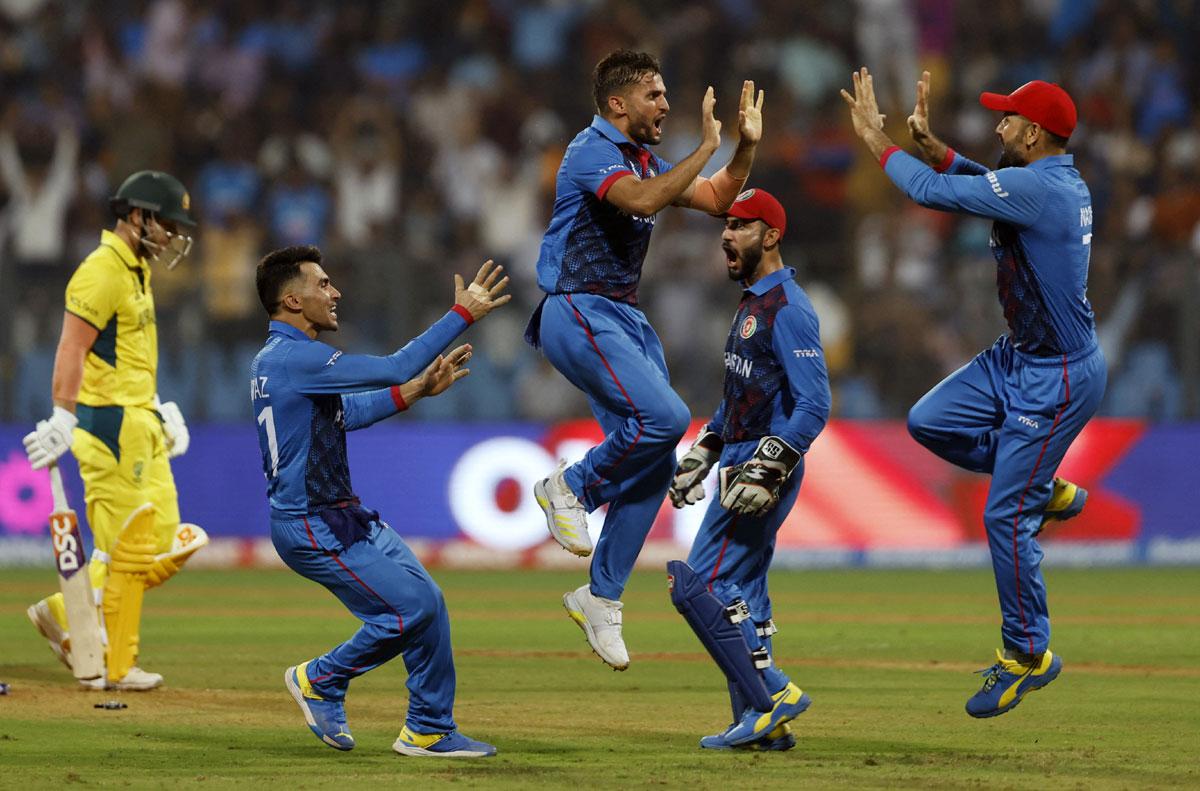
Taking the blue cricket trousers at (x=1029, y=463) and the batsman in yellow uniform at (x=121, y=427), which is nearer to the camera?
the blue cricket trousers at (x=1029, y=463)

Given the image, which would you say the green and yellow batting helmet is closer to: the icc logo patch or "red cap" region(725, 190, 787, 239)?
"red cap" region(725, 190, 787, 239)

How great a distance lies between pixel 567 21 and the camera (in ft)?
73.8

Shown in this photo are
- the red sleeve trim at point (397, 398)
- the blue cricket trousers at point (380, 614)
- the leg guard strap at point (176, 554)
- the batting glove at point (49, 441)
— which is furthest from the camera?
the leg guard strap at point (176, 554)

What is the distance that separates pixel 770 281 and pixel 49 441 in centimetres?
404

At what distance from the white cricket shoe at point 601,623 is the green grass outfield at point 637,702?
428mm

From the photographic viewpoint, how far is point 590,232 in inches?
332

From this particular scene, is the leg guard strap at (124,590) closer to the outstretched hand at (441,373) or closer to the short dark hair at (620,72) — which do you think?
the outstretched hand at (441,373)

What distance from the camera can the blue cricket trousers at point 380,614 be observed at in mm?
7902

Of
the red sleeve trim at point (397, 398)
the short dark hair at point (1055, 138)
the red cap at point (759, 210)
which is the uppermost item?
the short dark hair at point (1055, 138)

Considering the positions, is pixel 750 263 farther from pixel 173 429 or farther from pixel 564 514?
pixel 173 429

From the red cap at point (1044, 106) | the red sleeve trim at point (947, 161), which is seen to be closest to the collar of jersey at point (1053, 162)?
the red cap at point (1044, 106)

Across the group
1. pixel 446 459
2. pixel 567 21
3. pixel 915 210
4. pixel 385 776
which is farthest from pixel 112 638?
pixel 567 21

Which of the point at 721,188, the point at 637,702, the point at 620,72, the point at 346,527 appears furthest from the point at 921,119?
the point at 637,702

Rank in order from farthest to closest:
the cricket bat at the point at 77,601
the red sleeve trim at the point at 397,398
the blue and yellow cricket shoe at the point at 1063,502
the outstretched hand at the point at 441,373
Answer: the cricket bat at the point at 77,601, the blue and yellow cricket shoe at the point at 1063,502, the red sleeve trim at the point at 397,398, the outstretched hand at the point at 441,373
